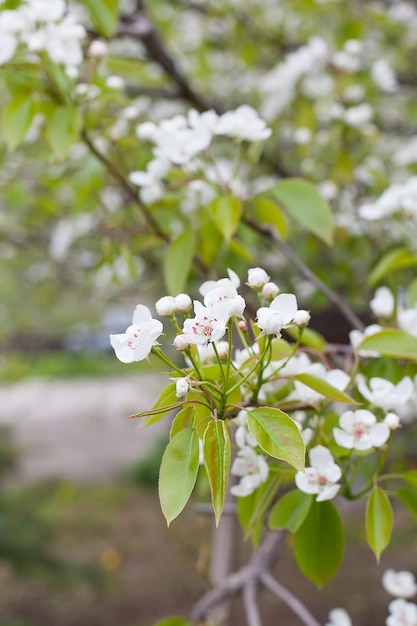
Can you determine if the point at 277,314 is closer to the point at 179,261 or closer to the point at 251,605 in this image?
the point at 179,261

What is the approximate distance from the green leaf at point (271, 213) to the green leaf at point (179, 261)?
0.57 ft

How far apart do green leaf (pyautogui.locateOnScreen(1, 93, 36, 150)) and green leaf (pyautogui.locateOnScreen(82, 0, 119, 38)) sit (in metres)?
0.25

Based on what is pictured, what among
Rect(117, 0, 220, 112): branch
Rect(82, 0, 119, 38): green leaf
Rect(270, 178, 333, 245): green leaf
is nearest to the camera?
Rect(270, 178, 333, 245): green leaf

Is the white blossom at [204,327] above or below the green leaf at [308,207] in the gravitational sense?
above

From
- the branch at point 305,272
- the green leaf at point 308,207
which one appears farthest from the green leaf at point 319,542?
the green leaf at point 308,207

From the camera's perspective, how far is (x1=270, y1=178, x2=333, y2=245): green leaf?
1.45 m

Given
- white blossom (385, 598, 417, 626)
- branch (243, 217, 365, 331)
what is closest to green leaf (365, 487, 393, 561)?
white blossom (385, 598, 417, 626)

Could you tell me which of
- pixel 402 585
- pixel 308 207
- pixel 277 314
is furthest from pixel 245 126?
pixel 402 585

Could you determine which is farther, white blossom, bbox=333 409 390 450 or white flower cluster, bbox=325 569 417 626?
white flower cluster, bbox=325 569 417 626

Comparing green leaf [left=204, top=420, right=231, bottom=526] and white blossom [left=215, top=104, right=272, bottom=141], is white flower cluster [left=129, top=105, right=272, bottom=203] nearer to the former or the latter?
white blossom [left=215, top=104, right=272, bottom=141]

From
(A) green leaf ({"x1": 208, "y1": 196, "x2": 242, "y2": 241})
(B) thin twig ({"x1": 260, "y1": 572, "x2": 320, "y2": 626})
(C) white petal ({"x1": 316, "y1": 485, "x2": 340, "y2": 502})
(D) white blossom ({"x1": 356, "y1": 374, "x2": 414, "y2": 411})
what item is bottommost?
(B) thin twig ({"x1": 260, "y1": 572, "x2": 320, "y2": 626})

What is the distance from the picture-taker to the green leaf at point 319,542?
1029mm

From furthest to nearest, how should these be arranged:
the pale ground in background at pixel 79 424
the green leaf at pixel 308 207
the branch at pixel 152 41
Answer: the pale ground in background at pixel 79 424 < the branch at pixel 152 41 < the green leaf at pixel 308 207

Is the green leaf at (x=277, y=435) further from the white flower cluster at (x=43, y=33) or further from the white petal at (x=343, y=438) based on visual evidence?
the white flower cluster at (x=43, y=33)
